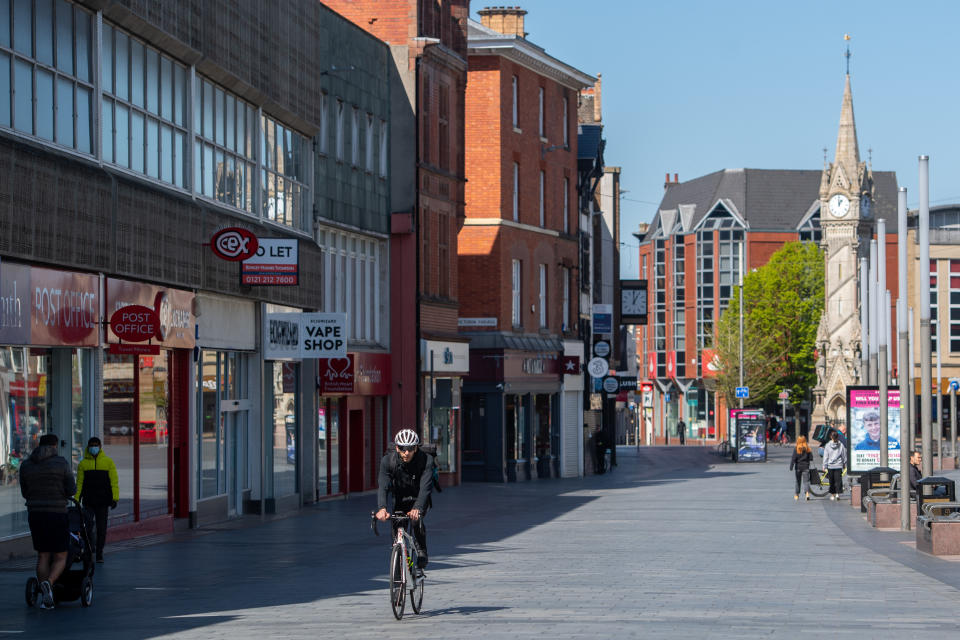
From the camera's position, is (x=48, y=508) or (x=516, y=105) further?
(x=516, y=105)

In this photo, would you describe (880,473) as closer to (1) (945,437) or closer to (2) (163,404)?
(2) (163,404)

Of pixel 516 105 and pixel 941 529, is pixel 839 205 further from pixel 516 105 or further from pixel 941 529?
pixel 941 529

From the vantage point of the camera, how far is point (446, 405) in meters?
49.4

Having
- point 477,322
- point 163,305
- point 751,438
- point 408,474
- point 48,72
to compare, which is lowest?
point 751,438

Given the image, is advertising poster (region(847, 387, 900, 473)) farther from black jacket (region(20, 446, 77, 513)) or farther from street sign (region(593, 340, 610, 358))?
street sign (region(593, 340, 610, 358))

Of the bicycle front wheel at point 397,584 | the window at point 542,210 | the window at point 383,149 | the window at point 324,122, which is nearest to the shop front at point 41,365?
the bicycle front wheel at point 397,584

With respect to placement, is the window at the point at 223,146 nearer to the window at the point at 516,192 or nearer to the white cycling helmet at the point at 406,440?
the white cycling helmet at the point at 406,440

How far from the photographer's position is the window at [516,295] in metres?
55.0

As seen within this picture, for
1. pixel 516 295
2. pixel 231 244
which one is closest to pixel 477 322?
pixel 516 295

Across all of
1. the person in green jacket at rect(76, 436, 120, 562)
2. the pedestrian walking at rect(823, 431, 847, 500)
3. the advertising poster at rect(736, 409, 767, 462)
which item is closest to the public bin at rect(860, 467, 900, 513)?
the pedestrian walking at rect(823, 431, 847, 500)

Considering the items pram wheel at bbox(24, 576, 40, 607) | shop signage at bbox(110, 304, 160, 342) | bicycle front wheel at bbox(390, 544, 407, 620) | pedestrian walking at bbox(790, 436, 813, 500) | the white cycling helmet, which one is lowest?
pedestrian walking at bbox(790, 436, 813, 500)

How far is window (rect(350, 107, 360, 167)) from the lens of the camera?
1602 inches

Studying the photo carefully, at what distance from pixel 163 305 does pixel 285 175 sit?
27.3ft

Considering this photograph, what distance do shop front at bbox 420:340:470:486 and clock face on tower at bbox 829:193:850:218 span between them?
2400 inches
